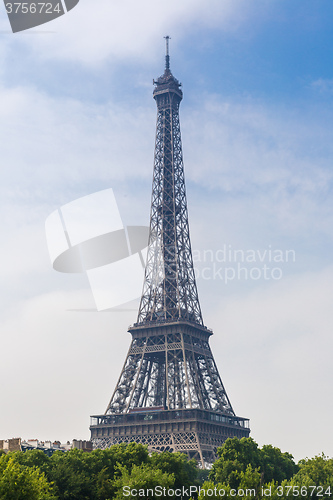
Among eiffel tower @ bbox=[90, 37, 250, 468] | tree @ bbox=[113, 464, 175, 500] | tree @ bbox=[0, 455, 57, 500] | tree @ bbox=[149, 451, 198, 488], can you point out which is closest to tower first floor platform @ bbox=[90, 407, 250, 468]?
eiffel tower @ bbox=[90, 37, 250, 468]

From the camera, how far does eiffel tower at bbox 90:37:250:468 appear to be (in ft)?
388

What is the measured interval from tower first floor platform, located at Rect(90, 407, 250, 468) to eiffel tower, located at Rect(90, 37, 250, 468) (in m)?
0.17

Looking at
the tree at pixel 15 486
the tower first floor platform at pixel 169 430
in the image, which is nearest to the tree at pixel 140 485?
the tree at pixel 15 486

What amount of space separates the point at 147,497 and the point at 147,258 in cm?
8215

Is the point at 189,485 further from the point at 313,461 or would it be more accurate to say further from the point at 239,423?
the point at 239,423

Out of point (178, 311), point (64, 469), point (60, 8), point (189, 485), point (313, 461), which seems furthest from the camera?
point (178, 311)

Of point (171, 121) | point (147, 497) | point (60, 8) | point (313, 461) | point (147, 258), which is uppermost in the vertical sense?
point (171, 121)

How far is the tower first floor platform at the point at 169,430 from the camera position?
115500 mm

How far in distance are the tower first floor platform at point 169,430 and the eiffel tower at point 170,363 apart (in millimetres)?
168

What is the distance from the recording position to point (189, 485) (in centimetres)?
8469

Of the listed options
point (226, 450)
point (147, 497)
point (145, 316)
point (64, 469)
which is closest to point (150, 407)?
point (145, 316)

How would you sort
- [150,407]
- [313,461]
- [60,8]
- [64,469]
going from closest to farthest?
[60,8], [64,469], [313,461], [150,407]

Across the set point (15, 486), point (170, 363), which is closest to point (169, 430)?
point (170, 363)

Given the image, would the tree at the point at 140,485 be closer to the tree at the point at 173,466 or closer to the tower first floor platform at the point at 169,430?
the tree at the point at 173,466
